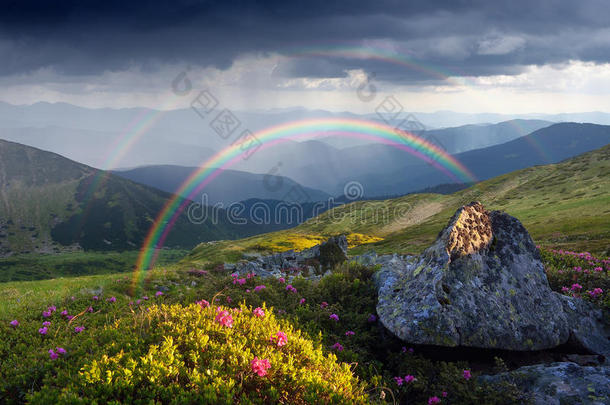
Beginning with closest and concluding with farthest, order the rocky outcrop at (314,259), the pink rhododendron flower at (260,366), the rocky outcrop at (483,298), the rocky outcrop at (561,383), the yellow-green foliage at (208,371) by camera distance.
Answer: the yellow-green foliage at (208,371)
the pink rhododendron flower at (260,366)
the rocky outcrop at (561,383)
the rocky outcrop at (483,298)
the rocky outcrop at (314,259)

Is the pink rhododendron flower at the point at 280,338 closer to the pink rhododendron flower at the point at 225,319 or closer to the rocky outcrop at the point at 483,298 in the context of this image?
the pink rhododendron flower at the point at 225,319

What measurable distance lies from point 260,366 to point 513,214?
108369mm

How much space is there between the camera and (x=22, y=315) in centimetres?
1318

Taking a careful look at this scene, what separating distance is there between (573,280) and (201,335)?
1355 cm

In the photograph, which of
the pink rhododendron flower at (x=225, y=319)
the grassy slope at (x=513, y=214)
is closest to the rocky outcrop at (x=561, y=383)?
the pink rhododendron flower at (x=225, y=319)

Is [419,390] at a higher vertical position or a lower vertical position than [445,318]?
lower

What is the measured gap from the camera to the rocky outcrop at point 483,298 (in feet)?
28.0

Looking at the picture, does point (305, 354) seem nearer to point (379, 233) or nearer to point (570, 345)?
point (570, 345)

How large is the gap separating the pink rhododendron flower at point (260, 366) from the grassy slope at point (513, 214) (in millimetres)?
33523

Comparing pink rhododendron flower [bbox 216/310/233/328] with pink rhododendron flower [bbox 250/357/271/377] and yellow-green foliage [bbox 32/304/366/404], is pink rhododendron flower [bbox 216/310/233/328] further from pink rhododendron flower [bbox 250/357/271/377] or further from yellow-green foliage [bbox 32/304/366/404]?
pink rhododendron flower [bbox 250/357/271/377]

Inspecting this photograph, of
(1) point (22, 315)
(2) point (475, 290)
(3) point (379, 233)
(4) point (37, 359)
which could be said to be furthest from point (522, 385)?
(3) point (379, 233)

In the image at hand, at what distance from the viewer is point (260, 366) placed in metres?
6.11

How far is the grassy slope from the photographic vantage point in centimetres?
5716

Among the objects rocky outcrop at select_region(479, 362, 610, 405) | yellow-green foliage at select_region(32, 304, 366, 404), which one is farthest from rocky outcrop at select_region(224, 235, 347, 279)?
yellow-green foliage at select_region(32, 304, 366, 404)
